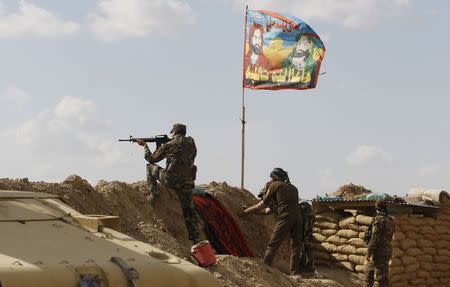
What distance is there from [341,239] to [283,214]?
8.74ft

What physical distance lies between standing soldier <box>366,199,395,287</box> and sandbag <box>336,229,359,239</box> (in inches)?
58.8

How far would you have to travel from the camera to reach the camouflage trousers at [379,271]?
1177 cm

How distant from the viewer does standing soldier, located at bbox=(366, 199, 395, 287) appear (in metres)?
11.6

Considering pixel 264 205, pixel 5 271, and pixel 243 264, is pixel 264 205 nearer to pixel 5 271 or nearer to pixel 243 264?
pixel 243 264

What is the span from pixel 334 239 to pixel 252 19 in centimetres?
566

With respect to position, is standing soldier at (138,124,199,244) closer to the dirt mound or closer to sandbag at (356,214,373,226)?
sandbag at (356,214,373,226)

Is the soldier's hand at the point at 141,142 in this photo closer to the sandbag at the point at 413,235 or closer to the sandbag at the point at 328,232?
the sandbag at the point at 328,232

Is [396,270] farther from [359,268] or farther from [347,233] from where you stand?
[347,233]

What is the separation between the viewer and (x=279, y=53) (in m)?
16.5

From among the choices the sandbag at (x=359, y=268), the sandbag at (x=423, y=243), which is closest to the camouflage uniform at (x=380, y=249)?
the sandbag at (x=359, y=268)

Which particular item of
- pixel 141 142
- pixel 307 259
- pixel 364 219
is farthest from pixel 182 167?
pixel 364 219

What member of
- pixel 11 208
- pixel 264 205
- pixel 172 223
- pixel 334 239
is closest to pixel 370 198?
pixel 334 239

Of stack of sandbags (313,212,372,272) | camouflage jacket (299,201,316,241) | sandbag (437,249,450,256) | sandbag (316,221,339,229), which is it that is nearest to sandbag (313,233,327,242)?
stack of sandbags (313,212,372,272)

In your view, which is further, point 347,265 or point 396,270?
point 347,265
